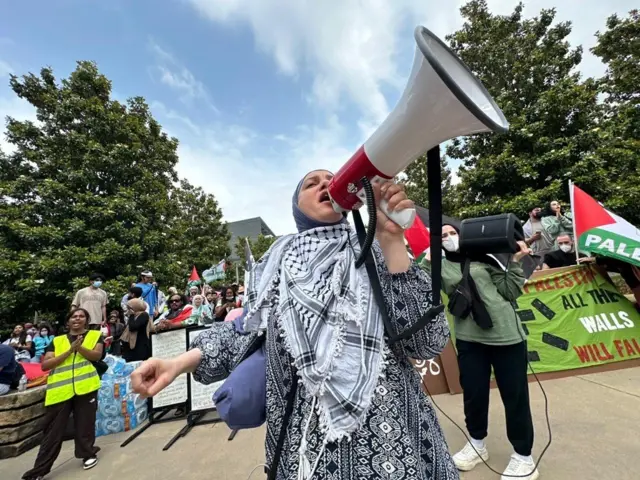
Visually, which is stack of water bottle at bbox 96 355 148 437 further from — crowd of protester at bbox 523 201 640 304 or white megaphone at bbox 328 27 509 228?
crowd of protester at bbox 523 201 640 304

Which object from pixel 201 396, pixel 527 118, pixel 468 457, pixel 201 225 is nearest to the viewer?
pixel 468 457

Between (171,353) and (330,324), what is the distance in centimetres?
427

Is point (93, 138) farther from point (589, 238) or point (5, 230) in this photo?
point (589, 238)

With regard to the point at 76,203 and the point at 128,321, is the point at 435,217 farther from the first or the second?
the point at 76,203

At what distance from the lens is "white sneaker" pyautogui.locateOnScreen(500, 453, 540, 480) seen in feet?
7.07

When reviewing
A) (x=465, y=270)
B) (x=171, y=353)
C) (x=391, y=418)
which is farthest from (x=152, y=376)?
(x=171, y=353)

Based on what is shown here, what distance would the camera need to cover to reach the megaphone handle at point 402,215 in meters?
0.80

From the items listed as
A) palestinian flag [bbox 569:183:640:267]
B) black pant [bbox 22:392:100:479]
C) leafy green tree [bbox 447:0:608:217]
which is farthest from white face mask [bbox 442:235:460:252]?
leafy green tree [bbox 447:0:608:217]

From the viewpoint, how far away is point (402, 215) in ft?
2.67

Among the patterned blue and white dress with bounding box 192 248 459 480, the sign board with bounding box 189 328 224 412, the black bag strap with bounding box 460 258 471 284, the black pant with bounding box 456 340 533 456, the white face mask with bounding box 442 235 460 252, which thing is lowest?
the sign board with bounding box 189 328 224 412

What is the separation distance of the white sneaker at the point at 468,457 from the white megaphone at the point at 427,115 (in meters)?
2.43

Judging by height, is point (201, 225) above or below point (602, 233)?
above

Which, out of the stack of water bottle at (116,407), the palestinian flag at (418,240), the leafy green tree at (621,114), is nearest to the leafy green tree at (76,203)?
the stack of water bottle at (116,407)

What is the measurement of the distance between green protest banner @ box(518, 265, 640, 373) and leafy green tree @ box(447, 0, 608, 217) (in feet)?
19.3
